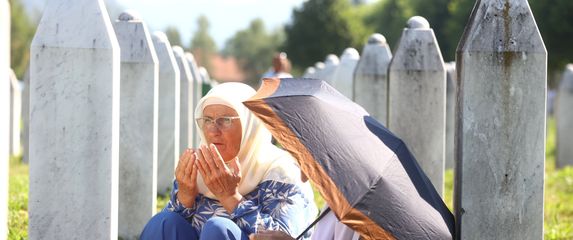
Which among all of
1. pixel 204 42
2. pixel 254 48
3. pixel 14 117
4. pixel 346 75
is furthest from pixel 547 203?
pixel 204 42

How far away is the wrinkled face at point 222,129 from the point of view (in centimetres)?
508

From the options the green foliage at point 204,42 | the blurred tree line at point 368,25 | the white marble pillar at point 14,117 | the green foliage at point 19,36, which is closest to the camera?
the white marble pillar at point 14,117

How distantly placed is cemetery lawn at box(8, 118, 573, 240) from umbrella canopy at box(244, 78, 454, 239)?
280 centimetres

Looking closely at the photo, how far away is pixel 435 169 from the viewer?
23.3 ft

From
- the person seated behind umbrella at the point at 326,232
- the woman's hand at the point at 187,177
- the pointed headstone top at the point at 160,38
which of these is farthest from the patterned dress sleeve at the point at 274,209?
the pointed headstone top at the point at 160,38

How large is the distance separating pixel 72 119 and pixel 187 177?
653 millimetres

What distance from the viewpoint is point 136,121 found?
6.97 m

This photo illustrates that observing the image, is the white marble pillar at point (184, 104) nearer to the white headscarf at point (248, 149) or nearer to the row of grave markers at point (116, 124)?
the white headscarf at point (248, 149)

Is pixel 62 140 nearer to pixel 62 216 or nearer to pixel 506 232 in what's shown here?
pixel 62 216

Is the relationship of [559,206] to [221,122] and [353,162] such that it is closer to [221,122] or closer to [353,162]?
[221,122]

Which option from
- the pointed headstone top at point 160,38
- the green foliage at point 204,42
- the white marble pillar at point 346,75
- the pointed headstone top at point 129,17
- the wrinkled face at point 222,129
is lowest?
the green foliage at point 204,42

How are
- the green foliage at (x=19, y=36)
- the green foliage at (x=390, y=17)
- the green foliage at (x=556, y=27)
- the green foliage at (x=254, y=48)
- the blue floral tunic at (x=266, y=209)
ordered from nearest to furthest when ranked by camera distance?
the blue floral tunic at (x=266, y=209) < the green foliage at (x=556, y=27) < the green foliage at (x=19, y=36) < the green foliage at (x=390, y=17) < the green foliage at (x=254, y=48)

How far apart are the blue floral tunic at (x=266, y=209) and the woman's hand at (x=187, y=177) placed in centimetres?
7
